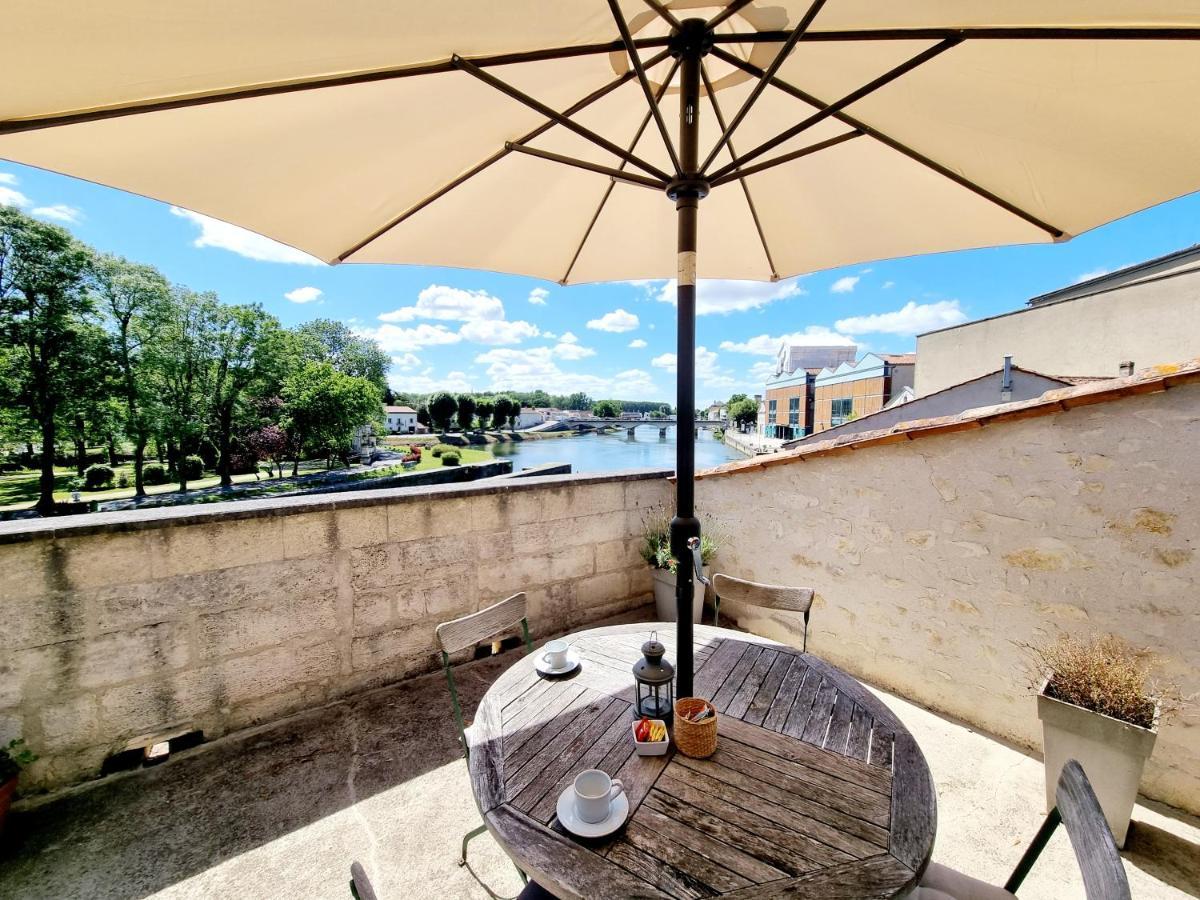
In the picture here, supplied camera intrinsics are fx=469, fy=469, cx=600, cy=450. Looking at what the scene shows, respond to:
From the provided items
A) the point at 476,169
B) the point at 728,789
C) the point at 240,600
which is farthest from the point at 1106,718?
the point at 240,600

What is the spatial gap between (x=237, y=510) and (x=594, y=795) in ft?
6.73

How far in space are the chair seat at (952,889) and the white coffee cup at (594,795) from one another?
2.53ft

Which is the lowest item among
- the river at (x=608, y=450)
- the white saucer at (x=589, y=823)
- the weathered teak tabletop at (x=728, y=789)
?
the river at (x=608, y=450)

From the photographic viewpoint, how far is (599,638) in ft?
6.14

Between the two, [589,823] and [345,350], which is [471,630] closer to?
[589,823]

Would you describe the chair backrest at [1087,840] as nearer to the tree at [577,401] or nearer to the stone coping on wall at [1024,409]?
the stone coping on wall at [1024,409]

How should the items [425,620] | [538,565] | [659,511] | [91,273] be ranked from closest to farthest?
1. [425,620]
2. [538,565]
3. [659,511]
4. [91,273]

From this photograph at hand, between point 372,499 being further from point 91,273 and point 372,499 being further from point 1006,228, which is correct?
point 91,273

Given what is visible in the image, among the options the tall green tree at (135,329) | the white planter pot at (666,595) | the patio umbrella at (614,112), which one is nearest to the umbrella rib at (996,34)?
the patio umbrella at (614,112)

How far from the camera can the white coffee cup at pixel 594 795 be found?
977 mm

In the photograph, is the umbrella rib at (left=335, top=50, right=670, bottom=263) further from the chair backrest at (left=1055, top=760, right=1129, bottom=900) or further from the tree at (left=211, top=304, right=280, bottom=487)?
the tree at (left=211, top=304, right=280, bottom=487)

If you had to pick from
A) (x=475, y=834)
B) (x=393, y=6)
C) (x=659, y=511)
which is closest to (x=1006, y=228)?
(x=393, y=6)

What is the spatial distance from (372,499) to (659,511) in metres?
2.00

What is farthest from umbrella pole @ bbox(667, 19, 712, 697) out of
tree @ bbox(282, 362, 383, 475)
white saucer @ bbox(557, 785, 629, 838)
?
tree @ bbox(282, 362, 383, 475)
